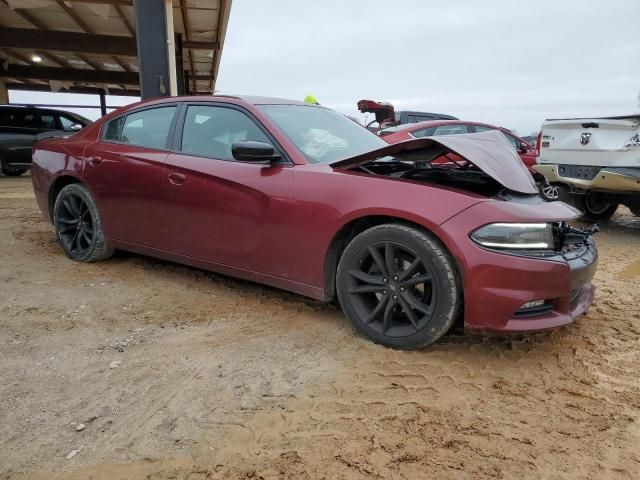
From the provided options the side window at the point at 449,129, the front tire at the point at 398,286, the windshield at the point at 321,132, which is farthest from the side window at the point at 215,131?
the side window at the point at 449,129

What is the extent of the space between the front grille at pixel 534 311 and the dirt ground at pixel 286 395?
281mm

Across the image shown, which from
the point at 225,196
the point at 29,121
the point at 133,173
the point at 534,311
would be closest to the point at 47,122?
the point at 29,121

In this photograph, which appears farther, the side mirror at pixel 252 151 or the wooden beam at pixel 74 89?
the wooden beam at pixel 74 89

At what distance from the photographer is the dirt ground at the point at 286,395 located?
174 cm

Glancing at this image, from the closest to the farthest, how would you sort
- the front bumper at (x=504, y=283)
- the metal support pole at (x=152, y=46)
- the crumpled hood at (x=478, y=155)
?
the front bumper at (x=504, y=283) → the crumpled hood at (x=478, y=155) → the metal support pole at (x=152, y=46)

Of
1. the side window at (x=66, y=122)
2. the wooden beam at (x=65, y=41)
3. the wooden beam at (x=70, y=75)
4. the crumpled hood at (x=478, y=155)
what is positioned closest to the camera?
the crumpled hood at (x=478, y=155)

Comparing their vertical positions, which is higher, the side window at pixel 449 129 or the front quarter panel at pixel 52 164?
the side window at pixel 449 129

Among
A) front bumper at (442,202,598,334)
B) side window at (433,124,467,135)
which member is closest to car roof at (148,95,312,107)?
front bumper at (442,202,598,334)

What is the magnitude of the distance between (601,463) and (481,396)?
21.1 inches

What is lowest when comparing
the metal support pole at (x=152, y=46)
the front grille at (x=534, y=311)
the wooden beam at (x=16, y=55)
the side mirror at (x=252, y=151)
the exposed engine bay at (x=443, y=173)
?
the front grille at (x=534, y=311)

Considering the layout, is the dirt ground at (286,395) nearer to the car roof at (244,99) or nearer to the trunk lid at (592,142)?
the car roof at (244,99)

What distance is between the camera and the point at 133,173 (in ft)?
11.7

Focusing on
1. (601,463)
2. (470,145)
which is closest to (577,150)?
(470,145)

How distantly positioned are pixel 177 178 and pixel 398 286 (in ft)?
5.78
